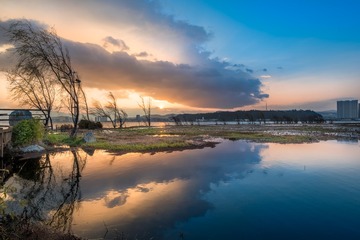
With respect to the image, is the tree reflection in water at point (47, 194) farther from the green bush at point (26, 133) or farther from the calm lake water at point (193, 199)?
the green bush at point (26, 133)

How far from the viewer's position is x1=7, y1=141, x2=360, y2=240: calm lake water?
684 centimetres

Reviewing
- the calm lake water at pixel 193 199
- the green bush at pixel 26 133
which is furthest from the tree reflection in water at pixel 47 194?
the green bush at pixel 26 133

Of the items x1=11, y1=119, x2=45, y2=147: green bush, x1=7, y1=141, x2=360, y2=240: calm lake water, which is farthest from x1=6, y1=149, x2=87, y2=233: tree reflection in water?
x1=11, y1=119, x2=45, y2=147: green bush

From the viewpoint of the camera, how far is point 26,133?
2055 centimetres

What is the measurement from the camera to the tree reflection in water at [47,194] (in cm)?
720

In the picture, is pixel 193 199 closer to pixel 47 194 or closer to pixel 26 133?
pixel 47 194

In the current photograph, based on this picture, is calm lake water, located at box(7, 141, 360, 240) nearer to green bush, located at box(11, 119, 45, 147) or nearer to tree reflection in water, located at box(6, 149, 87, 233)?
tree reflection in water, located at box(6, 149, 87, 233)

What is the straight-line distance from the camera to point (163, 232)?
663 centimetres

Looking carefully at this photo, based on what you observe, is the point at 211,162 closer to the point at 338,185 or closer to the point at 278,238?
the point at 338,185

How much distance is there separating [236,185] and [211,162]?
5865 millimetres

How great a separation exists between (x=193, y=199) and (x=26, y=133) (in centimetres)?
1750

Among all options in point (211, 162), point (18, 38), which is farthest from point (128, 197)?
point (18, 38)

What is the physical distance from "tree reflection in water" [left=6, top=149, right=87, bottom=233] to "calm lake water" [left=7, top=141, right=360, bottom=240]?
27mm

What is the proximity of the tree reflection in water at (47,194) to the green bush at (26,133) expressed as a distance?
5.61m
